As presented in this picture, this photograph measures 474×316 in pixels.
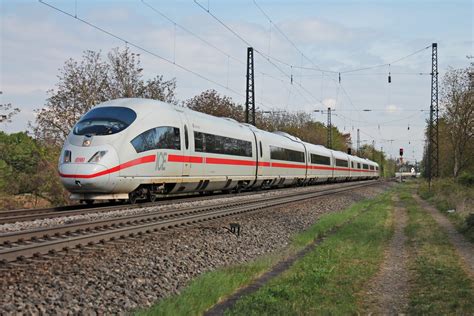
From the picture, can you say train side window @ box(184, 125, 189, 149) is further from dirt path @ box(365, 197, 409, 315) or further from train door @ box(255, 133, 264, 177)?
dirt path @ box(365, 197, 409, 315)

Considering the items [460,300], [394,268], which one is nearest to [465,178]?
[394,268]

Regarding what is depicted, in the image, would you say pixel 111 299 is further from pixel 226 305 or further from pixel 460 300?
pixel 460 300

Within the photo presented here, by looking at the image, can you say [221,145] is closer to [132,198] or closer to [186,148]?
[186,148]

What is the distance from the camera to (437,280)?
822cm

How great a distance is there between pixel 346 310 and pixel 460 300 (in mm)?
1648

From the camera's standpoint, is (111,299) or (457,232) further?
(457,232)

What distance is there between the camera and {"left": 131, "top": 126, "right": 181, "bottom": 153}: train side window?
16484mm

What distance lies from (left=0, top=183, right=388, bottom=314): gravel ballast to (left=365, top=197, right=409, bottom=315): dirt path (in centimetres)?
270

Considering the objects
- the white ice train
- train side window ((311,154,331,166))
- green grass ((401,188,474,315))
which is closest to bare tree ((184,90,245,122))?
train side window ((311,154,331,166))

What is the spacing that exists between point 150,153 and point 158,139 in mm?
814

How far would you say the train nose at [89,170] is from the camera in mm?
14859

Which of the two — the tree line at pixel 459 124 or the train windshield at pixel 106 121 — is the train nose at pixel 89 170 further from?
the tree line at pixel 459 124

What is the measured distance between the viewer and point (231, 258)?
10.1 meters

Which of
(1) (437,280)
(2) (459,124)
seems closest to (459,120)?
(2) (459,124)
